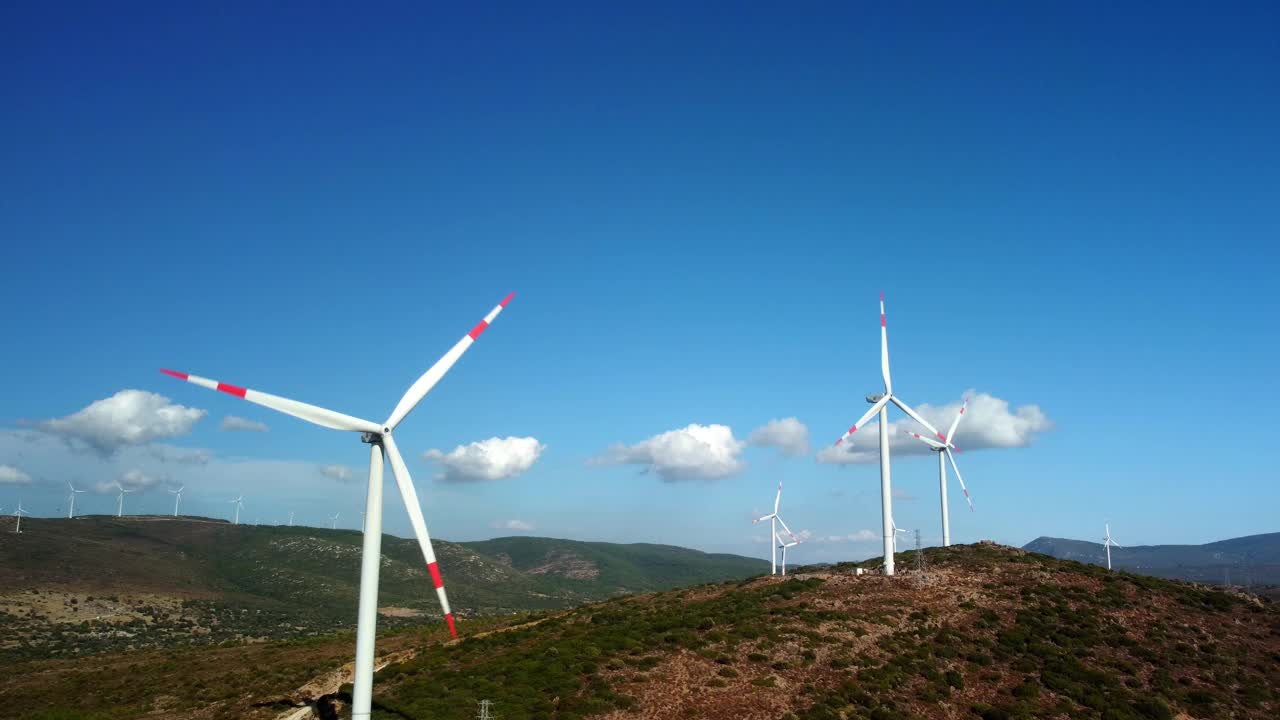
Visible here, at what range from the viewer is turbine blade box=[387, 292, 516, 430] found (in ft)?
139

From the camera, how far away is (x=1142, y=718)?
49.8 meters

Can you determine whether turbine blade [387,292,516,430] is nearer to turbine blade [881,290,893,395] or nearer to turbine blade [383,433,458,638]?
turbine blade [383,433,458,638]

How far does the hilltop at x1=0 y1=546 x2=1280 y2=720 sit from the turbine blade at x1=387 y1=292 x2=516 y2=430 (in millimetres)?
19619

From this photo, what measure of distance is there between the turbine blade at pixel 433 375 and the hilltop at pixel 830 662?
19619mm

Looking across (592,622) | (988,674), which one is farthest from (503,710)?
(988,674)

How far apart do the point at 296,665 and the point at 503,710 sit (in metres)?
37.3

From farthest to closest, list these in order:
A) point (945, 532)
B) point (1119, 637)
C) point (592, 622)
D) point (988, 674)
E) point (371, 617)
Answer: point (945, 532) < point (592, 622) < point (1119, 637) < point (988, 674) < point (371, 617)

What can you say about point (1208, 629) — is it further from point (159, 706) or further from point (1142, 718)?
point (159, 706)

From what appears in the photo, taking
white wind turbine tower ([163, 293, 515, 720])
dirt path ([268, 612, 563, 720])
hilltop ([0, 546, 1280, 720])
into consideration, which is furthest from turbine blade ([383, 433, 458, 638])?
dirt path ([268, 612, 563, 720])

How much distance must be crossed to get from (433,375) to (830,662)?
33542 mm

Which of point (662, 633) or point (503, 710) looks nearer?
point (503, 710)

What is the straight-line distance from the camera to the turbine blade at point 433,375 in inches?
1666

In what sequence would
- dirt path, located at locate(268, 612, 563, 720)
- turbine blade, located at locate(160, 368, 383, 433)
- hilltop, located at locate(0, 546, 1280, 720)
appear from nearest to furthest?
1. turbine blade, located at locate(160, 368, 383, 433)
2. hilltop, located at locate(0, 546, 1280, 720)
3. dirt path, located at locate(268, 612, 563, 720)

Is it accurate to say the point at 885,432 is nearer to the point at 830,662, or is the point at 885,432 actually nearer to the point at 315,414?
the point at 830,662
